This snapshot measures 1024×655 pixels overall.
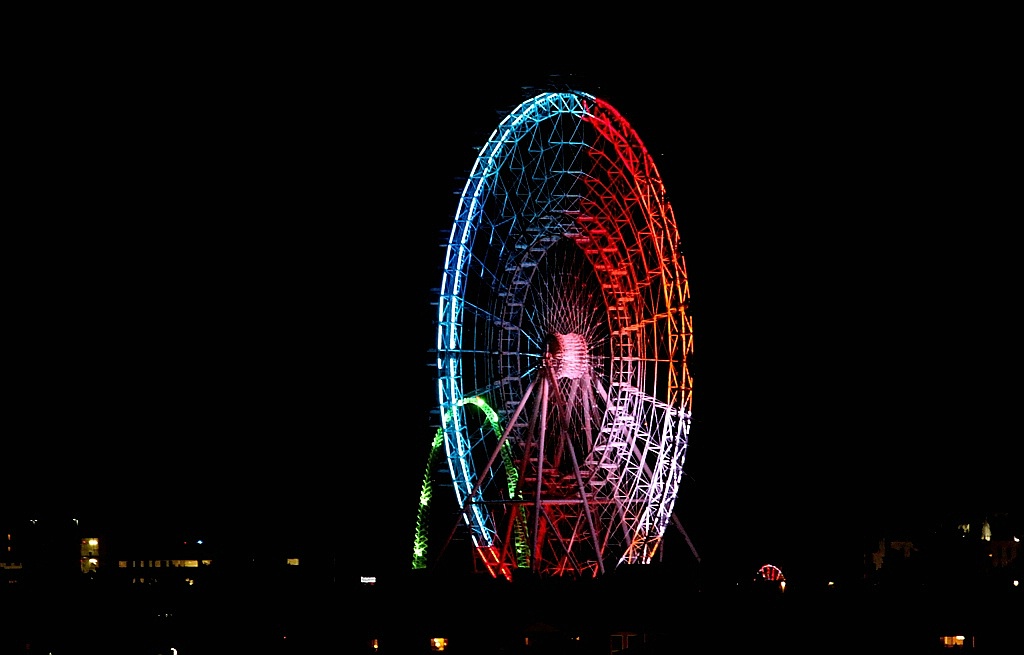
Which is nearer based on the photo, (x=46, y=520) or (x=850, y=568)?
(x=850, y=568)

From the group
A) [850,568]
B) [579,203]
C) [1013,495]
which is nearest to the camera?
[579,203]

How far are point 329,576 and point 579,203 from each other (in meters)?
16.7

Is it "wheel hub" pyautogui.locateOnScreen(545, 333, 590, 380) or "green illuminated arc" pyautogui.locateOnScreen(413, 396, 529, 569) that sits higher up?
"wheel hub" pyautogui.locateOnScreen(545, 333, 590, 380)

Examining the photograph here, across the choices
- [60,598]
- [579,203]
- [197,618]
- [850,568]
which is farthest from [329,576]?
[850,568]

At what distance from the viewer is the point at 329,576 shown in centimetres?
5359

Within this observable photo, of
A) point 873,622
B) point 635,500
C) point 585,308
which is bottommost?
point 873,622

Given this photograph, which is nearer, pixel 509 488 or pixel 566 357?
pixel 566 357

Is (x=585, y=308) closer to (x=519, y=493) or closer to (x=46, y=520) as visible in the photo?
(x=519, y=493)

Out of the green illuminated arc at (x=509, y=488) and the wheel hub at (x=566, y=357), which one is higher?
the wheel hub at (x=566, y=357)

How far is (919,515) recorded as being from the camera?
236 ft

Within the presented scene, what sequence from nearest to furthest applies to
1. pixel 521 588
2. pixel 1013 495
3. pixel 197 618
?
pixel 521 588, pixel 197 618, pixel 1013 495

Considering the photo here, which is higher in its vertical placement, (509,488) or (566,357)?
(566,357)

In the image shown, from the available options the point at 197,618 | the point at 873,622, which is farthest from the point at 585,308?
the point at 197,618

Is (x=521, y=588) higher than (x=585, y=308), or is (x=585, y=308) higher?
(x=585, y=308)
